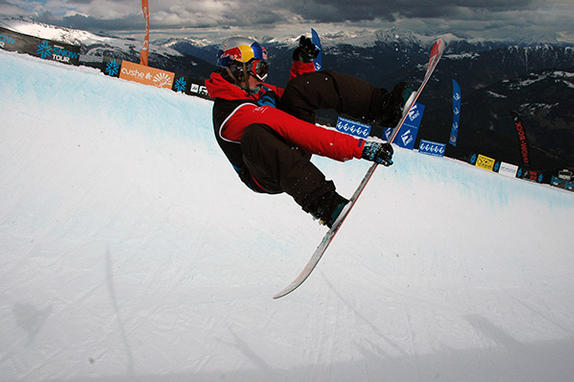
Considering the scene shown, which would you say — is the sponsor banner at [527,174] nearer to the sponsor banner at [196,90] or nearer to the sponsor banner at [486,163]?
the sponsor banner at [486,163]

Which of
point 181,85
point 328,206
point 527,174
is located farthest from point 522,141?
point 328,206

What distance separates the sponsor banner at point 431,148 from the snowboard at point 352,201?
44.1 feet

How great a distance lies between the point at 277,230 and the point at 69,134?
15.1 feet

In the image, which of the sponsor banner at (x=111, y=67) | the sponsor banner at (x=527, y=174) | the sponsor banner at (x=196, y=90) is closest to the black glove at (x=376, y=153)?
the sponsor banner at (x=196, y=90)

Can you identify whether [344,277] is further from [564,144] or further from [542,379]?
[564,144]

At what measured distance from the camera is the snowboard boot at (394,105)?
2576 millimetres

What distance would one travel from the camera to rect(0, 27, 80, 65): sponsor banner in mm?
14281

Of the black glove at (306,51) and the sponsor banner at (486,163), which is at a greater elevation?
the black glove at (306,51)

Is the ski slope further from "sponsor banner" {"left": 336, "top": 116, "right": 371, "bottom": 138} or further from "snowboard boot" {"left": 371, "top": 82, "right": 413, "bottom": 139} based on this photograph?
"sponsor banner" {"left": 336, "top": 116, "right": 371, "bottom": 138}

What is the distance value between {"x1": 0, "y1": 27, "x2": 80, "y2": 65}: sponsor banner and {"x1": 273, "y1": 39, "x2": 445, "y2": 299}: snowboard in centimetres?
1493

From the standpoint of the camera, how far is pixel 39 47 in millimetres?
14609

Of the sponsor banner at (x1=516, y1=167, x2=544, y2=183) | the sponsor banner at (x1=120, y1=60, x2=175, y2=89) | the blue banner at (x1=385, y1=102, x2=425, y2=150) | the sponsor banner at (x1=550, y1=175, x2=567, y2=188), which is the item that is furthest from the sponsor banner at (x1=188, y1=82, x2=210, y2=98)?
the sponsor banner at (x1=550, y1=175, x2=567, y2=188)

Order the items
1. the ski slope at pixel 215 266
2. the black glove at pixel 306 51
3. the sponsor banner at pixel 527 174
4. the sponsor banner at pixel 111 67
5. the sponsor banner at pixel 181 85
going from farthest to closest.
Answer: the sponsor banner at pixel 527 174 → the sponsor banner at pixel 181 85 → the sponsor banner at pixel 111 67 → the ski slope at pixel 215 266 → the black glove at pixel 306 51

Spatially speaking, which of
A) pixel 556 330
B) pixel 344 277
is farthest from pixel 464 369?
pixel 556 330
